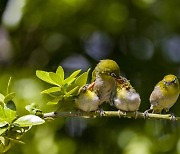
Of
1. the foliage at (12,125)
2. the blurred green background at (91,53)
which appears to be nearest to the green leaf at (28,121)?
the foliage at (12,125)

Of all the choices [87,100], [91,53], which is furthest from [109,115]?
[91,53]

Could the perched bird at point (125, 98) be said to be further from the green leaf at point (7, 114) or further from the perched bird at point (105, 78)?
the green leaf at point (7, 114)

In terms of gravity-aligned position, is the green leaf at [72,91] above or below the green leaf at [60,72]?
below

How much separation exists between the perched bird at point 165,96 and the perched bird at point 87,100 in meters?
0.08

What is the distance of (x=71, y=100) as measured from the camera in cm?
62

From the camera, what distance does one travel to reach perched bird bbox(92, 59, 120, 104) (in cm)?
57

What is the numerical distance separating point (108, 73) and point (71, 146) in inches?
33.1

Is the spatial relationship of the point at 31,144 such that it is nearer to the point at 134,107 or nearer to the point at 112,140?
the point at 112,140

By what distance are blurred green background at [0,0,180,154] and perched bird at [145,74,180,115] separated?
0.65 meters

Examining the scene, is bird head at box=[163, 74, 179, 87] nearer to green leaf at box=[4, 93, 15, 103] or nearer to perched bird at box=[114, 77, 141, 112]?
perched bird at box=[114, 77, 141, 112]

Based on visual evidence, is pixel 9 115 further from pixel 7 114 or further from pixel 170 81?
pixel 170 81

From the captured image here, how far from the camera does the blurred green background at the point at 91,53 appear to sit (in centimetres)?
137

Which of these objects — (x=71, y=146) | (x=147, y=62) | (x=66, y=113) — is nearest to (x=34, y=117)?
(x=66, y=113)

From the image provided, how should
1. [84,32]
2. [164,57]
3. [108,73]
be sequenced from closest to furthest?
[108,73]
[164,57]
[84,32]
